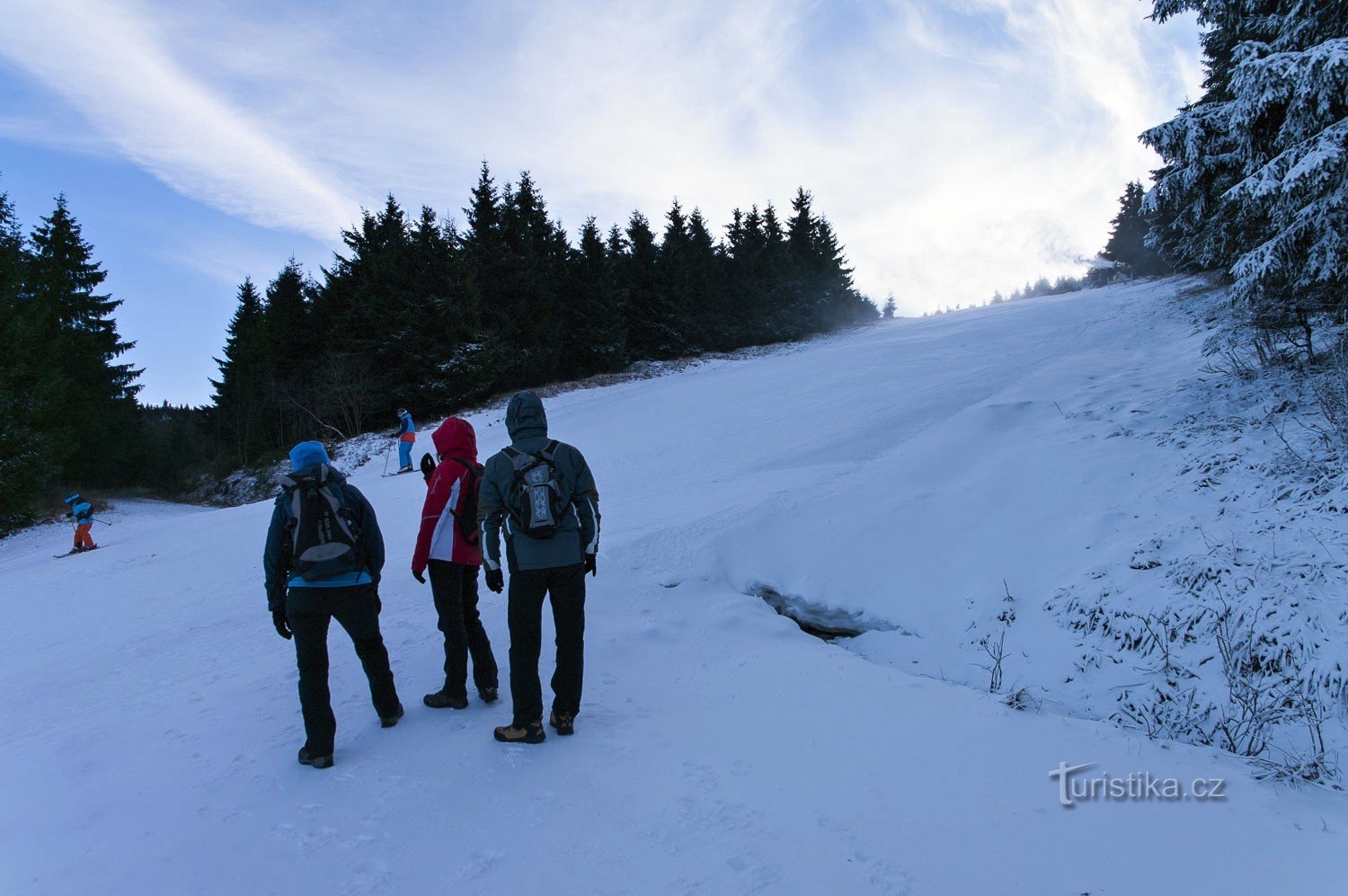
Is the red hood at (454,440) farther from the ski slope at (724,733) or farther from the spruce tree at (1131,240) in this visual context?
the spruce tree at (1131,240)

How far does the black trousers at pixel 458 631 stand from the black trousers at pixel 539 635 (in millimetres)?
579

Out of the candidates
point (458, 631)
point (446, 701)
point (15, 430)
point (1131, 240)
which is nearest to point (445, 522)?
point (458, 631)

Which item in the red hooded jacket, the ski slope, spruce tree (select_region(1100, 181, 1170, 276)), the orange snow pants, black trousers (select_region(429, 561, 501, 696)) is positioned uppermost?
spruce tree (select_region(1100, 181, 1170, 276))

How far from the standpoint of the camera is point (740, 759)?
330cm

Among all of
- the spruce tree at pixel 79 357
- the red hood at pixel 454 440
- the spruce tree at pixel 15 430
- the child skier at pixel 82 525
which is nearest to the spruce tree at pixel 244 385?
the spruce tree at pixel 79 357

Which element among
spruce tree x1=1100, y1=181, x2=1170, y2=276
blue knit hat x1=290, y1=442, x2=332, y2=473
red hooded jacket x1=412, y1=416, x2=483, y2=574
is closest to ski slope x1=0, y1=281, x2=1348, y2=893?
red hooded jacket x1=412, y1=416, x2=483, y2=574

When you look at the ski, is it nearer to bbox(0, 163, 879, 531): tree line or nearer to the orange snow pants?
the orange snow pants

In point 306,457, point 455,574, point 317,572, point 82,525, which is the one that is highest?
point 306,457

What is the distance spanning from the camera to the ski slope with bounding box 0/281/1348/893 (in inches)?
99.9

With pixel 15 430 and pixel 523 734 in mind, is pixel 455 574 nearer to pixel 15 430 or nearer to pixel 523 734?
pixel 523 734

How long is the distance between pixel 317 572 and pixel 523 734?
1.46 m

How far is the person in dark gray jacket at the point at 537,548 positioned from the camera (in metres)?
3.55

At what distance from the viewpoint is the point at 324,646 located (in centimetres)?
368

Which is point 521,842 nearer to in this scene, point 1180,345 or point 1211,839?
point 1211,839
